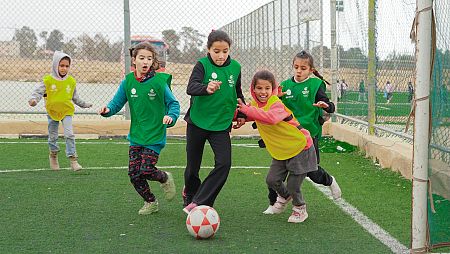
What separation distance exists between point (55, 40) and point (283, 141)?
9362mm

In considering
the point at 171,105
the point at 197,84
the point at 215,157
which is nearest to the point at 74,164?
the point at 171,105

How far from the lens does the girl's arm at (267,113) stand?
21.6 ft

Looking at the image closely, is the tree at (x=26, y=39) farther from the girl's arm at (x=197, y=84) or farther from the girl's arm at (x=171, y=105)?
the girl's arm at (x=197, y=84)

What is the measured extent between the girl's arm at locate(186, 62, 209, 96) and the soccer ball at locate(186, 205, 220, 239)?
0.93m

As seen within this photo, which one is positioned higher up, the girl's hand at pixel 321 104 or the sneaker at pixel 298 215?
the girl's hand at pixel 321 104

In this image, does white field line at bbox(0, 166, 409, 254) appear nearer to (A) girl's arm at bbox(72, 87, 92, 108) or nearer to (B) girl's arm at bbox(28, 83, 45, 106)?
(A) girl's arm at bbox(72, 87, 92, 108)

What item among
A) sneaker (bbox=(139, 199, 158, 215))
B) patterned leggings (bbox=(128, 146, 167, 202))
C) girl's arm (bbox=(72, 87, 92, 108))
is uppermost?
girl's arm (bbox=(72, 87, 92, 108))

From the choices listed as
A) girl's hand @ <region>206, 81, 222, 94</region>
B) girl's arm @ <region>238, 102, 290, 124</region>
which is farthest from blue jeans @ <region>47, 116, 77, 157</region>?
girl's hand @ <region>206, 81, 222, 94</region>

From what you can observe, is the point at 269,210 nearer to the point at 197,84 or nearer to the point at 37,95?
the point at 197,84

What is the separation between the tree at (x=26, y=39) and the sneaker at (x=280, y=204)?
920 centimetres

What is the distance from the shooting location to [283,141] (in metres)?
6.88

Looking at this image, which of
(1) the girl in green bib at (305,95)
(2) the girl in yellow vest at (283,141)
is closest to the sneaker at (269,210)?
(1) the girl in green bib at (305,95)

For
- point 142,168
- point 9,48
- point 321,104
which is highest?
point 9,48

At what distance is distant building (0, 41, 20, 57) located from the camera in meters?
15.5
